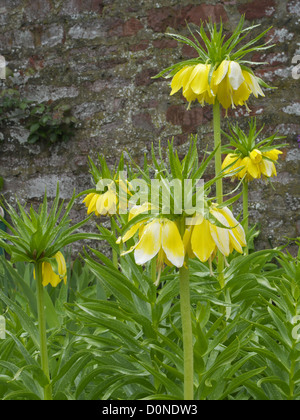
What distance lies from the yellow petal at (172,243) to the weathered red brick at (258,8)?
232cm

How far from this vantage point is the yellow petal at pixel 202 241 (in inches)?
29.0

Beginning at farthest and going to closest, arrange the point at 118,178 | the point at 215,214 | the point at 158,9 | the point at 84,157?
the point at 84,157 → the point at 158,9 → the point at 118,178 → the point at 215,214

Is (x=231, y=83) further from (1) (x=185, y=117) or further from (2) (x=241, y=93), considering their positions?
(1) (x=185, y=117)

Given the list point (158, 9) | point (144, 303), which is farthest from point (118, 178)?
point (158, 9)

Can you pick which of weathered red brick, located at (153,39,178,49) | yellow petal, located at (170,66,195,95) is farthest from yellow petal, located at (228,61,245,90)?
weathered red brick, located at (153,39,178,49)

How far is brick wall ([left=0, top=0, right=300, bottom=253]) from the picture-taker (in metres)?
2.74

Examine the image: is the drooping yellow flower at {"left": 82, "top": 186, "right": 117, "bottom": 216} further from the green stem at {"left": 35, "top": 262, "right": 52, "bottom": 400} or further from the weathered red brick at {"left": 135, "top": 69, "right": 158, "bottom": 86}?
the weathered red brick at {"left": 135, "top": 69, "right": 158, "bottom": 86}

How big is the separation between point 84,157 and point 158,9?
91 cm

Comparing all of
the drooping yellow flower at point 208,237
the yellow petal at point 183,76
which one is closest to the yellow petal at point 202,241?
the drooping yellow flower at point 208,237

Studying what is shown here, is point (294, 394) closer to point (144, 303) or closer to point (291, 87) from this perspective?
point (144, 303)

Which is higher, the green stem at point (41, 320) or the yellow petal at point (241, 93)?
the yellow petal at point (241, 93)

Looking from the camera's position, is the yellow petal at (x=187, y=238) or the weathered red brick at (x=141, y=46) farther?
the weathered red brick at (x=141, y=46)

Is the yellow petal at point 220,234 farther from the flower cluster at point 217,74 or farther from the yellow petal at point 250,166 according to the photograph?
the yellow petal at point 250,166

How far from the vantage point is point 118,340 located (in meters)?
1.04
